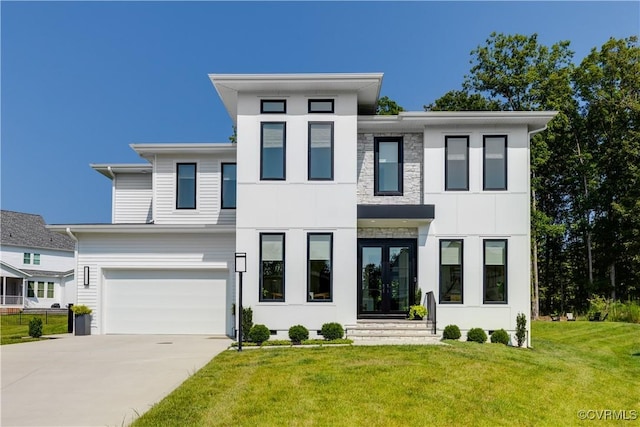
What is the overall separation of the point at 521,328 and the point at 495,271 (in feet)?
5.21

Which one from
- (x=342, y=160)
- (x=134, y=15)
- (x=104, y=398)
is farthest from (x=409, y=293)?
(x=134, y=15)

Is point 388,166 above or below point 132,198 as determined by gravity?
above

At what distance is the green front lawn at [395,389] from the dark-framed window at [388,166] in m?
4.77

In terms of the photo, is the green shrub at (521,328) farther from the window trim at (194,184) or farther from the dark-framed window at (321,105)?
the window trim at (194,184)

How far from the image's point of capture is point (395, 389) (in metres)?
7.92

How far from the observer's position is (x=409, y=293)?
1459 cm

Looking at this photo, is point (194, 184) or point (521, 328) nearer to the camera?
point (521, 328)

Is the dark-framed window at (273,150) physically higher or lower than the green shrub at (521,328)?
higher

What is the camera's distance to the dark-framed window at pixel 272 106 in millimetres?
14133

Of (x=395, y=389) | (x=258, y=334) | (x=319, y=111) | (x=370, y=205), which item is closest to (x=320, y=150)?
(x=319, y=111)

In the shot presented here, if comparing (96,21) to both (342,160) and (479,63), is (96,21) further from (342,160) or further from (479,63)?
(479,63)

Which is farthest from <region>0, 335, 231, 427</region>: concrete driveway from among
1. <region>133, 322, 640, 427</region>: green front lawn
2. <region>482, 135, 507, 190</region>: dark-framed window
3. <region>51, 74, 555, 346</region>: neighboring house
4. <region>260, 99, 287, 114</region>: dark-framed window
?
<region>482, 135, 507, 190</region>: dark-framed window

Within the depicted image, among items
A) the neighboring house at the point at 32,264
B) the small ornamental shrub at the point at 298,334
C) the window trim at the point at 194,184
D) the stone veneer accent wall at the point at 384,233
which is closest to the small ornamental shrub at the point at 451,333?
the stone veneer accent wall at the point at 384,233

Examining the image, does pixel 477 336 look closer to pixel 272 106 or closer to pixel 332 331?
pixel 332 331
